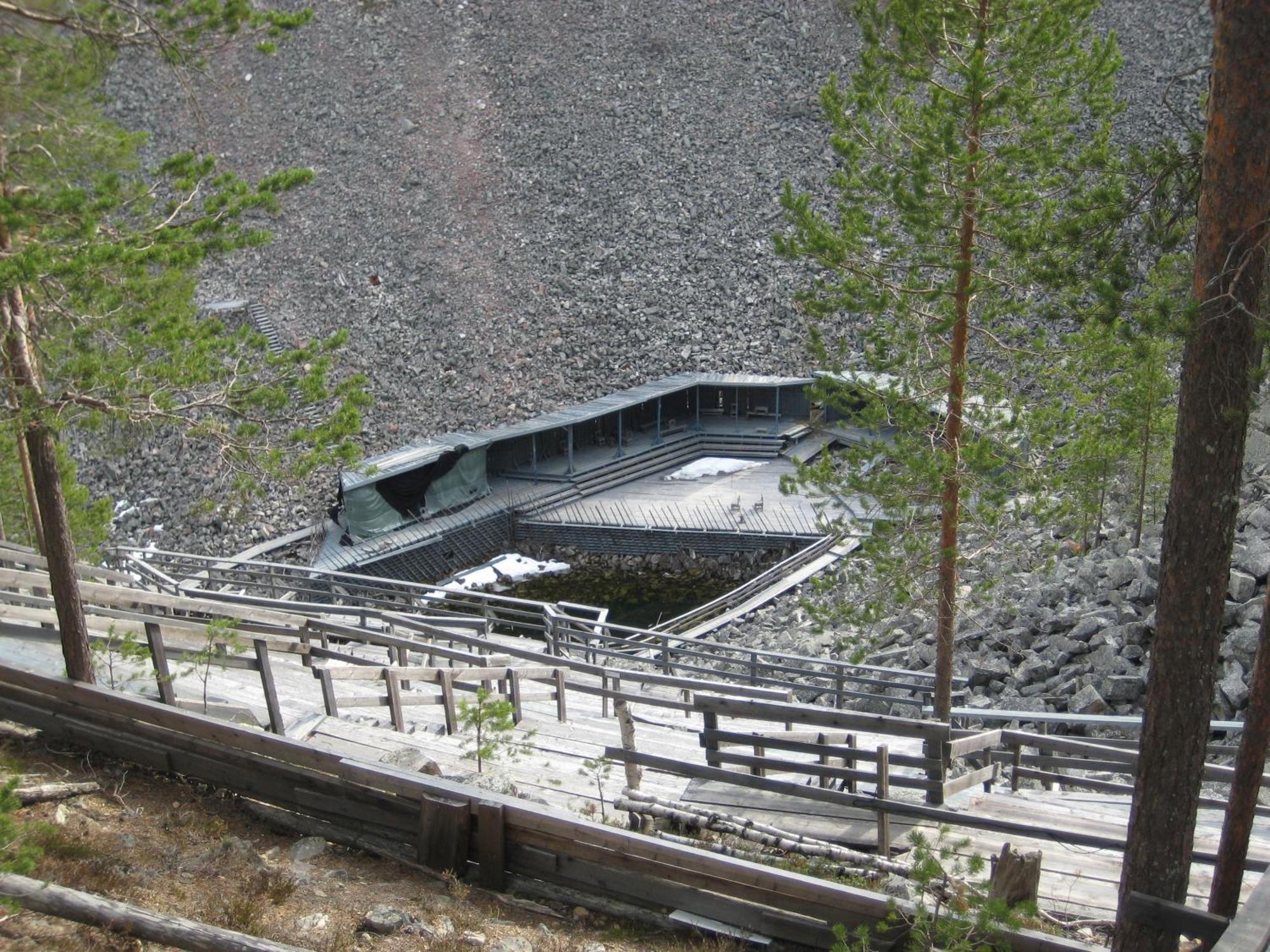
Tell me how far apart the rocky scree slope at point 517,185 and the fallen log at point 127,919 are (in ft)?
77.5

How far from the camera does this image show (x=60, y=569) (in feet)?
28.2

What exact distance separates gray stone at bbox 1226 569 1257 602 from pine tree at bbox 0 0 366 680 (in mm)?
11582

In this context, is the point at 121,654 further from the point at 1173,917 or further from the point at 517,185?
the point at 517,185

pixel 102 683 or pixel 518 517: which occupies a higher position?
pixel 102 683

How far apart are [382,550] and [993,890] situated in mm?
23998

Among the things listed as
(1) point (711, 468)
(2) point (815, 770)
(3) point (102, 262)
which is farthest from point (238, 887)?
(1) point (711, 468)

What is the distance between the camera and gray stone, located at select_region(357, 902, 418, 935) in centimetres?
621

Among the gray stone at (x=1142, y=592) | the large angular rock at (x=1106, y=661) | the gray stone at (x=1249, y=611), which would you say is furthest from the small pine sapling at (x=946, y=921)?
the gray stone at (x=1142, y=592)

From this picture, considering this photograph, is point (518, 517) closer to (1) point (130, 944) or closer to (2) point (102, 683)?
(2) point (102, 683)

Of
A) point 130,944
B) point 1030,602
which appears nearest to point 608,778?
point 130,944

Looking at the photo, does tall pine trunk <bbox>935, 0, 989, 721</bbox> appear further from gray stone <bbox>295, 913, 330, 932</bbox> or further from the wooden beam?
gray stone <bbox>295, 913, 330, 932</bbox>

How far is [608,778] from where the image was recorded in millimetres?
9391

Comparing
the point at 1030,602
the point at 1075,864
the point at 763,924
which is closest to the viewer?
the point at 763,924

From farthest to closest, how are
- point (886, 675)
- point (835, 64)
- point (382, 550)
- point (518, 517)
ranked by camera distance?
point (835, 64) < point (518, 517) < point (382, 550) < point (886, 675)
